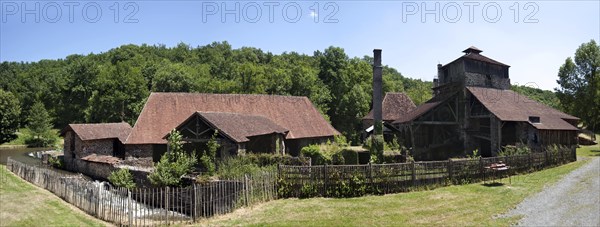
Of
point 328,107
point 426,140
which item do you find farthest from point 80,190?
point 328,107

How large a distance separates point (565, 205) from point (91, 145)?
3262 cm

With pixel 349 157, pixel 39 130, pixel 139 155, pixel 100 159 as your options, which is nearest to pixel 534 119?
pixel 349 157

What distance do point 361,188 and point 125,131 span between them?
2568cm

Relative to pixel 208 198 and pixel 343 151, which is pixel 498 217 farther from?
pixel 343 151

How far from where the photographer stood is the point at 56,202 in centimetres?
1675

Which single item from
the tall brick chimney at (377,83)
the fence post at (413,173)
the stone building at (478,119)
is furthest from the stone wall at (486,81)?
the fence post at (413,173)

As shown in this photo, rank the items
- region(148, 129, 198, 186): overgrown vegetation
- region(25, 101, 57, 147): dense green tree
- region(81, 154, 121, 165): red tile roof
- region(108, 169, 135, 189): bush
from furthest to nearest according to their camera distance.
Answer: region(25, 101, 57, 147): dense green tree < region(81, 154, 121, 165): red tile roof < region(108, 169, 135, 189): bush < region(148, 129, 198, 186): overgrown vegetation

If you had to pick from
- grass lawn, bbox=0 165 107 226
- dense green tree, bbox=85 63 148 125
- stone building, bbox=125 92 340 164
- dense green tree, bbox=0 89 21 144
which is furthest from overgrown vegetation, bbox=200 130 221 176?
dense green tree, bbox=0 89 21 144

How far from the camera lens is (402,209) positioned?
1473cm

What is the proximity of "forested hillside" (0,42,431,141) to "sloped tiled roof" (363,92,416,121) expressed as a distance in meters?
8.51

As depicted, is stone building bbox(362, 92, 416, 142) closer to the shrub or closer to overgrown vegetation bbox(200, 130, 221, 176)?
overgrown vegetation bbox(200, 130, 221, 176)

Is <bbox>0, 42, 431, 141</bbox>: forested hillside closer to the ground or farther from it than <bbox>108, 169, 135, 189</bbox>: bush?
farther from it

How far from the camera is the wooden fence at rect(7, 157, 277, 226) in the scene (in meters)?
14.4

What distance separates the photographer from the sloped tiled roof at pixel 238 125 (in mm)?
24139
